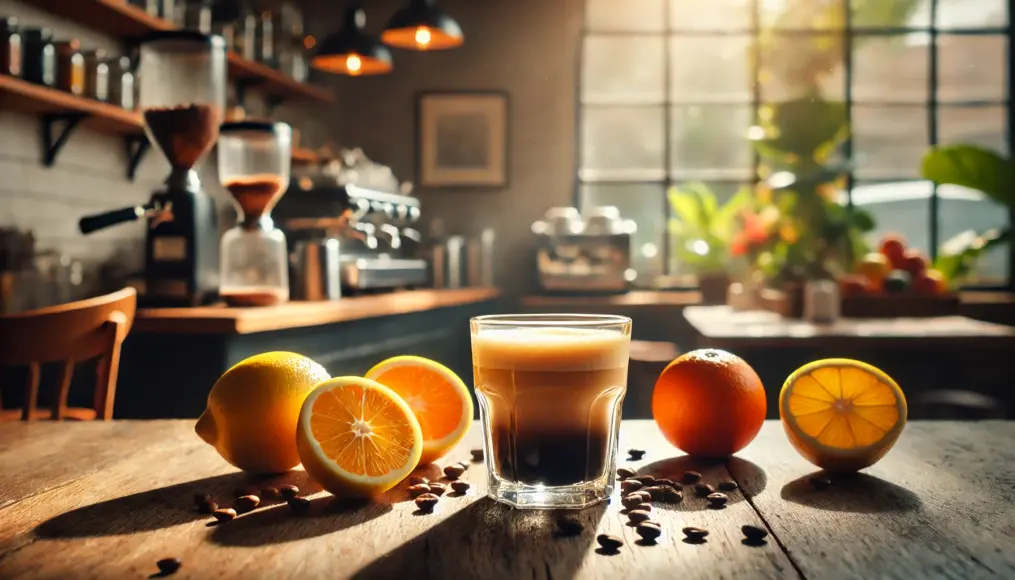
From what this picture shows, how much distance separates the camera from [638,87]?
594 cm

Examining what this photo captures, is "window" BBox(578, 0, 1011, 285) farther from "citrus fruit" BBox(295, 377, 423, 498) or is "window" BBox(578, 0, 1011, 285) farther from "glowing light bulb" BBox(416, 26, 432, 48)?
"citrus fruit" BBox(295, 377, 423, 498)

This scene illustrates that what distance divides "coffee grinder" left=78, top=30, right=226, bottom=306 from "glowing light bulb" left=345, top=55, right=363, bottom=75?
56.8 inches

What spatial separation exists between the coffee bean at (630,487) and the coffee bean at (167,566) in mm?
407

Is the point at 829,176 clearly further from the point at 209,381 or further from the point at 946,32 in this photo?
the point at 209,381

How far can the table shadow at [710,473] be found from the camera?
0.83 m

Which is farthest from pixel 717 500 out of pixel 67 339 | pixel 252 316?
pixel 252 316

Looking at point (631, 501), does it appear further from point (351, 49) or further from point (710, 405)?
point (351, 49)

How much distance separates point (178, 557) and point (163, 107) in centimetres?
215

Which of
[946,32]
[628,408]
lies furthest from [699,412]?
[946,32]

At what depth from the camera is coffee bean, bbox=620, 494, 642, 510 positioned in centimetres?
79

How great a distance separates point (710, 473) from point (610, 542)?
303 millimetres

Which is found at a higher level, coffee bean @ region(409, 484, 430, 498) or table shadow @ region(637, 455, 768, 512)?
coffee bean @ region(409, 484, 430, 498)

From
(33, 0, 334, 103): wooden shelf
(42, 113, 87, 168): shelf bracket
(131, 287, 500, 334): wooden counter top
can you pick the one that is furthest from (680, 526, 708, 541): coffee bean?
(42, 113, 87, 168): shelf bracket

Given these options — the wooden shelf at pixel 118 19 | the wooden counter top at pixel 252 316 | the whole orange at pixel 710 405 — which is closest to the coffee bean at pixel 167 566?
the whole orange at pixel 710 405
